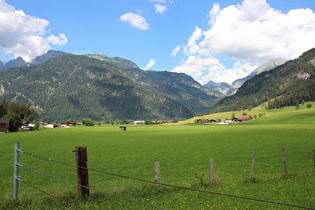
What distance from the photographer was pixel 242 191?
37.5 ft

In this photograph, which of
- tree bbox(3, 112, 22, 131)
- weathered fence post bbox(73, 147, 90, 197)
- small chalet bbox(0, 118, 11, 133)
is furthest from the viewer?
tree bbox(3, 112, 22, 131)

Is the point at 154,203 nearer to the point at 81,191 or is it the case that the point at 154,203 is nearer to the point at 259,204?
the point at 81,191

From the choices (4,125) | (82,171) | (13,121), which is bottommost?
(82,171)

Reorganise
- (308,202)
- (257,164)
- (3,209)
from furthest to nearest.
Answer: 1. (257,164)
2. (308,202)
3. (3,209)

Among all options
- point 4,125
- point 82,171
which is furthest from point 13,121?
point 82,171

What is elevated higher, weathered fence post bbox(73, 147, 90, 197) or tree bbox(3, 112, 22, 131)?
tree bbox(3, 112, 22, 131)

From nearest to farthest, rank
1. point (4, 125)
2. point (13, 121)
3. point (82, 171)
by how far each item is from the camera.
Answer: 1. point (82, 171)
2. point (4, 125)
3. point (13, 121)

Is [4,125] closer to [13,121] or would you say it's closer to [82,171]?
[13,121]

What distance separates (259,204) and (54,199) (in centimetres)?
974

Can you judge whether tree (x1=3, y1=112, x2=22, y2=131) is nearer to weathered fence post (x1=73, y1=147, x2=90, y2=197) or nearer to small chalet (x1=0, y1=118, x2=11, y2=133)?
small chalet (x1=0, y1=118, x2=11, y2=133)

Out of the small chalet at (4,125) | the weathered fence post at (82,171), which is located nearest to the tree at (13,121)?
the small chalet at (4,125)

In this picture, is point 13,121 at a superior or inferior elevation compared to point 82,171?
superior

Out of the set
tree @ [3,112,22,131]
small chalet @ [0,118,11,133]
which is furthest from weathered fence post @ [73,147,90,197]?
tree @ [3,112,22,131]

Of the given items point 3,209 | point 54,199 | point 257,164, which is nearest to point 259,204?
point 54,199
